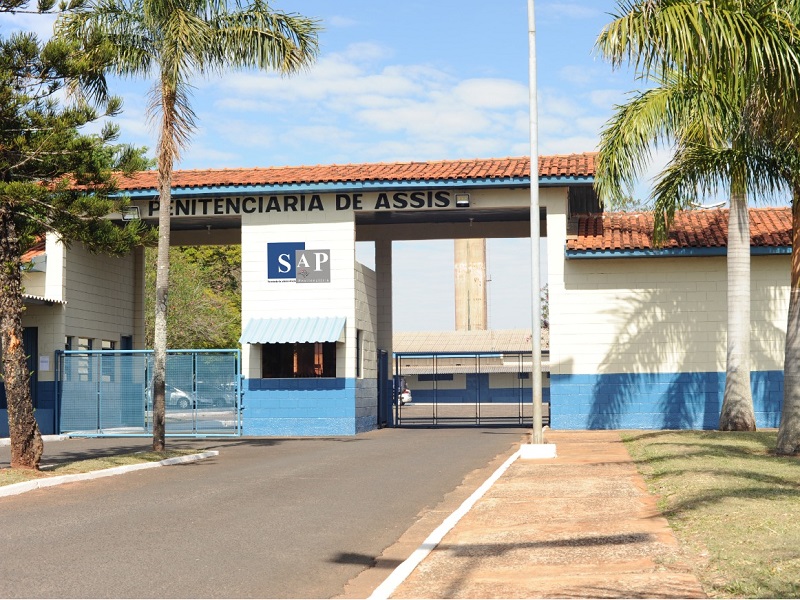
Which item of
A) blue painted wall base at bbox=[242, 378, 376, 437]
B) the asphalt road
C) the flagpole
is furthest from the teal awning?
the flagpole

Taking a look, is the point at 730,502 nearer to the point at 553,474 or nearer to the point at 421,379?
the point at 553,474

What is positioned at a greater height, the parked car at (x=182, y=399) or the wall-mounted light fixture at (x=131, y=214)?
the wall-mounted light fixture at (x=131, y=214)

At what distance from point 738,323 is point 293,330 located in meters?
11.3

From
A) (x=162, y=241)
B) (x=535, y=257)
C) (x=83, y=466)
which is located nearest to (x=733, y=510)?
(x=535, y=257)

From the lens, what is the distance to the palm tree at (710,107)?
46.6 feet

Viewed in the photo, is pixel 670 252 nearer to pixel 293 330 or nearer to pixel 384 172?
pixel 384 172

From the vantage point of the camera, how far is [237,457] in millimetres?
20938

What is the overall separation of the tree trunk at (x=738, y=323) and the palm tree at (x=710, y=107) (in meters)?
0.02

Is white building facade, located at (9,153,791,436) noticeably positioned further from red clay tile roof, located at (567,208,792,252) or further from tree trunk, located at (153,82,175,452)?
tree trunk, located at (153,82,175,452)

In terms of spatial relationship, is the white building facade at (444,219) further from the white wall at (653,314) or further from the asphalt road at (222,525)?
the asphalt road at (222,525)

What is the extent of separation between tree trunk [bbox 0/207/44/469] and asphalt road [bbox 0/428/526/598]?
1297 millimetres

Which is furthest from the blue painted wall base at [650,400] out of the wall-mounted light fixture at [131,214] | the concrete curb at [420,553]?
the concrete curb at [420,553]

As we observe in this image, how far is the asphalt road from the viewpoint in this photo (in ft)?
26.1

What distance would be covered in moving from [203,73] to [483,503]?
41.5ft
